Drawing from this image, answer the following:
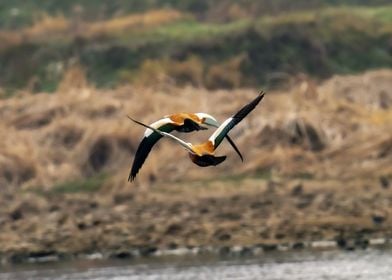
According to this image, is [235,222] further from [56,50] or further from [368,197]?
[56,50]

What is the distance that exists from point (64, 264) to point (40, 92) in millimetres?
16314

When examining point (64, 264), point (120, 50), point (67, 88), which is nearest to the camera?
point (64, 264)

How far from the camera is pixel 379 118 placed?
37.9m

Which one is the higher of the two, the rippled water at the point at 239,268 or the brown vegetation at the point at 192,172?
the brown vegetation at the point at 192,172

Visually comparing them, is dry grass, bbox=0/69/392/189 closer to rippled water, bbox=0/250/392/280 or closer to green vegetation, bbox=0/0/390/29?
rippled water, bbox=0/250/392/280

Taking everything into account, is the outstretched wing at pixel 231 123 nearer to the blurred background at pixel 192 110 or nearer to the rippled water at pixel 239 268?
the rippled water at pixel 239 268

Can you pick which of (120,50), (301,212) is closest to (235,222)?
(301,212)

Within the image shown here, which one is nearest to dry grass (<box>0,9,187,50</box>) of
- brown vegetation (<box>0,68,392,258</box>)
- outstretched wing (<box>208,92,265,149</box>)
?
brown vegetation (<box>0,68,392,258</box>)

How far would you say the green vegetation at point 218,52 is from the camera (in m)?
45.8

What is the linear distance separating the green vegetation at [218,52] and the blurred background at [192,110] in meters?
0.06

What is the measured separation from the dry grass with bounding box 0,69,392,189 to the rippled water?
681 centimetres

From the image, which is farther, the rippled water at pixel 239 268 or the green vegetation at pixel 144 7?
the green vegetation at pixel 144 7

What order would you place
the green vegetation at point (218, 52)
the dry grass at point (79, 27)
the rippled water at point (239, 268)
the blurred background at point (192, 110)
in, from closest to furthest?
the rippled water at point (239, 268)
the blurred background at point (192, 110)
the green vegetation at point (218, 52)
the dry grass at point (79, 27)

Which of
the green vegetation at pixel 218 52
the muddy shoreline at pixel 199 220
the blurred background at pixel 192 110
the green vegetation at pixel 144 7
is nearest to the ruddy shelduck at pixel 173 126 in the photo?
→ the muddy shoreline at pixel 199 220
